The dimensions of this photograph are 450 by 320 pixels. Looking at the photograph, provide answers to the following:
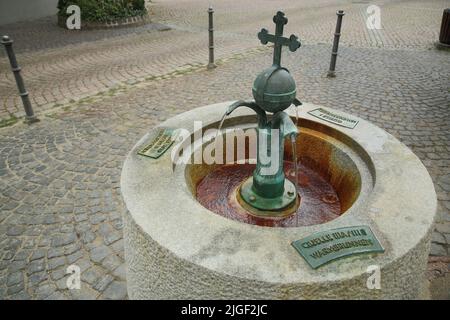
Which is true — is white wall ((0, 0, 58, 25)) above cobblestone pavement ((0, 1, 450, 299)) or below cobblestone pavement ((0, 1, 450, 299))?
above

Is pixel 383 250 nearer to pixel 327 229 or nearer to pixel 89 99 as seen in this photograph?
pixel 327 229

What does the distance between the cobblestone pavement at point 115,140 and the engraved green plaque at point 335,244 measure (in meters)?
1.53

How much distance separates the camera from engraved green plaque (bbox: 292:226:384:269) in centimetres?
214

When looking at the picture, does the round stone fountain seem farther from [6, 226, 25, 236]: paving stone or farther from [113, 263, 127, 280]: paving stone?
[6, 226, 25, 236]: paving stone

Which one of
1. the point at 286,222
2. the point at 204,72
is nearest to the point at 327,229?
the point at 286,222

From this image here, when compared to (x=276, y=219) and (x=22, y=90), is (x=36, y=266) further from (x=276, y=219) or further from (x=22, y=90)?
(x=22, y=90)

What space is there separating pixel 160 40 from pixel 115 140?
6.66 meters

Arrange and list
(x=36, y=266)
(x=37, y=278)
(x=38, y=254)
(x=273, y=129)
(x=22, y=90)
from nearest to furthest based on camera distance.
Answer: (x=273, y=129)
(x=37, y=278)
(x=36, y=266)
(x=38, y=254)
(x=22, y=90)

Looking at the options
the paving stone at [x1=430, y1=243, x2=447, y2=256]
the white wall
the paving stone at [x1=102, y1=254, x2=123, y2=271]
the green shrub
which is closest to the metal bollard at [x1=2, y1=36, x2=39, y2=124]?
the paving stone at [x1=102, y1=254, x2=123, y2=271]

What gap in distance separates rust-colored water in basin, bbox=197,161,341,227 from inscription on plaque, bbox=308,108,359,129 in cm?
55

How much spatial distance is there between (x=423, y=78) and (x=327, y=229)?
702 centimetres

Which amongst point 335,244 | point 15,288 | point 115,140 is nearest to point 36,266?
point 15,288

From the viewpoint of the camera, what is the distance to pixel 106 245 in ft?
11.8

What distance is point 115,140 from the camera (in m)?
5.45
